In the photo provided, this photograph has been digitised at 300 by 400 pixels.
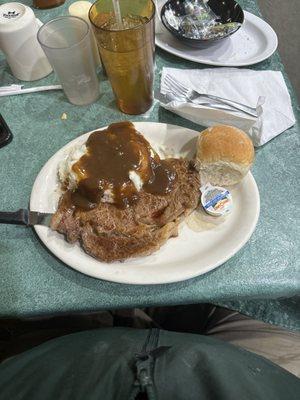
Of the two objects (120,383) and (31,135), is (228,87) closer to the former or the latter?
(31,135)

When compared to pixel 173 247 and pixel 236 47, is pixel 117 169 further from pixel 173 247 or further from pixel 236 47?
pixel 236 47

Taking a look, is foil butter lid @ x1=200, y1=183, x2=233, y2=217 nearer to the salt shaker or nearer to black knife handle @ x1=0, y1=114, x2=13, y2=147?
black knife handle @ x1=0, y1=114, x2=13, y2=147

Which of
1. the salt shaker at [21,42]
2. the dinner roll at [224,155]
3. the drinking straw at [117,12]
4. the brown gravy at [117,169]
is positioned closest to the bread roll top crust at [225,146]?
the dinner roll at [224,155]

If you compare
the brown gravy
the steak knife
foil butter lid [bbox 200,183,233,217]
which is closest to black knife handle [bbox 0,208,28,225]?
the steak knife

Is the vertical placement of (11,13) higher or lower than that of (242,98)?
higher

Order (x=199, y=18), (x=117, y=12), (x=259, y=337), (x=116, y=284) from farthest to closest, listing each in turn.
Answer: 1. (x=199, y=18)
2. (x=259, y=337)
3. (x=117, y=12)
4. (x=116, y=284)

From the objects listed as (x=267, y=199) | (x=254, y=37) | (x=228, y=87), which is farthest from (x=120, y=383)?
(x=254, y=37)

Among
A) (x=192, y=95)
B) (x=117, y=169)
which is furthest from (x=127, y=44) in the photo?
(x=117, y=169)

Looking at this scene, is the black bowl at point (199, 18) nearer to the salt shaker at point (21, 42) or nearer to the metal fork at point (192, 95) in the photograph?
the metal fork at point (192, 95)
